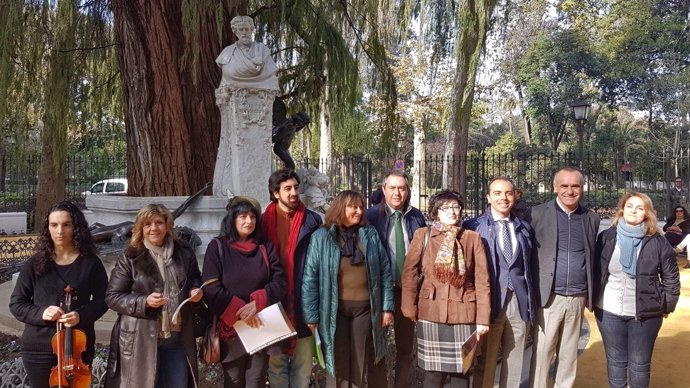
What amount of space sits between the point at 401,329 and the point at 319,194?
2.56m

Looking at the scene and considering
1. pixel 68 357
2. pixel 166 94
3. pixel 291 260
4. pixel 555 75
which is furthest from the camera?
pixel 555 75

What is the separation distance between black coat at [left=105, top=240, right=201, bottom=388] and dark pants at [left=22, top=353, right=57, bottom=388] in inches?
11.5

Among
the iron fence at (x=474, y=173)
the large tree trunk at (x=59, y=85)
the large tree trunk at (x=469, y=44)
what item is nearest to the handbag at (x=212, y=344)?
the large tree trunk at (x=469, y=44)

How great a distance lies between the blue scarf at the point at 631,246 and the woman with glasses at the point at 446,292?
3.58ft

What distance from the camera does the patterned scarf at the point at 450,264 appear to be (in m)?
3.40

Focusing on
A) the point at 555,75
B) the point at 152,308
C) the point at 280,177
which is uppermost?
the point at 555,75

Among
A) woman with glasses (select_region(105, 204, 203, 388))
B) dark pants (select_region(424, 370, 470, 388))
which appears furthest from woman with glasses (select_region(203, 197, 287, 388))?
dark pants (select_region(424, 370, 470, 388))

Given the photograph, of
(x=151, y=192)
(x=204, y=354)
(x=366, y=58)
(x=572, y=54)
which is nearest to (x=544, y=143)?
(x=572, y=54)

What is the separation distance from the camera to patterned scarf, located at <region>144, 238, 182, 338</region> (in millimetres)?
3029

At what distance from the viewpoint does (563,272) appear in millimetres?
3822

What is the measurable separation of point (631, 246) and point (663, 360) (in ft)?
7.90

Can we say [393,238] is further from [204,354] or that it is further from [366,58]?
[366,58]

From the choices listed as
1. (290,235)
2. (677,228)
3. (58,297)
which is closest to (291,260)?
(290,235)

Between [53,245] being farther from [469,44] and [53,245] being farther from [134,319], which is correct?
[469,44]
